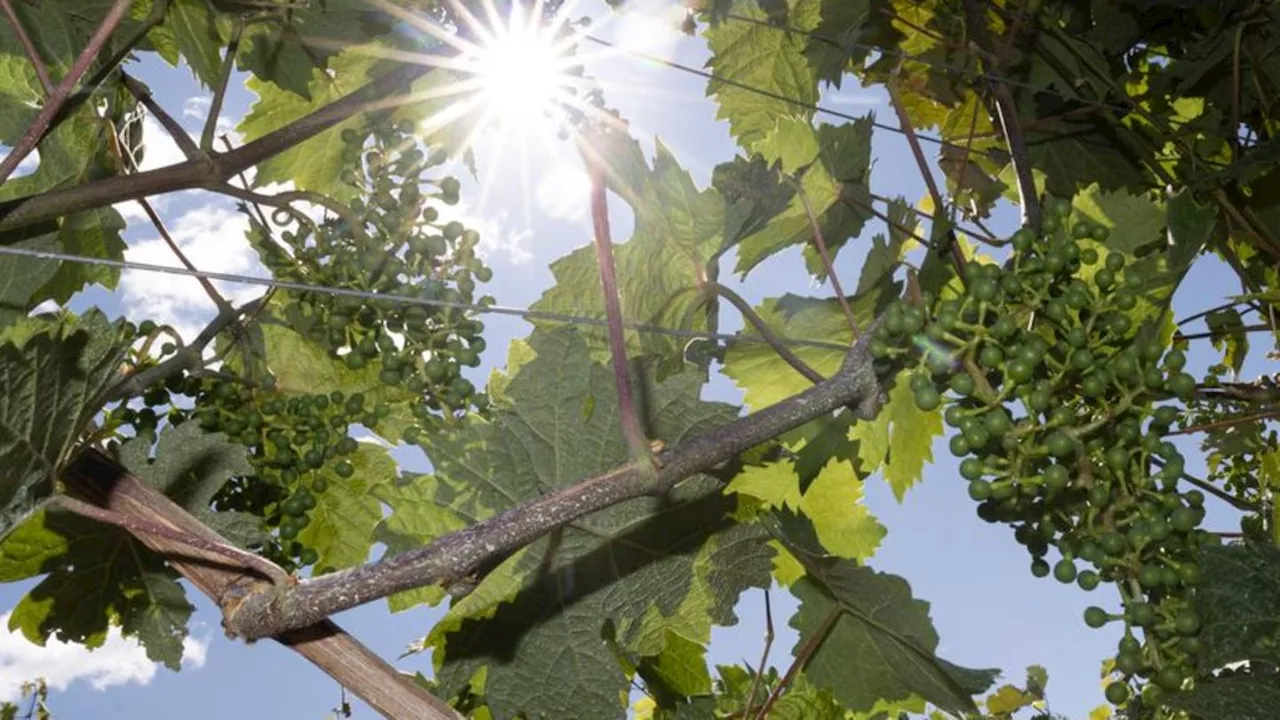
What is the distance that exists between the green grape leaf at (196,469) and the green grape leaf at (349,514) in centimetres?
44

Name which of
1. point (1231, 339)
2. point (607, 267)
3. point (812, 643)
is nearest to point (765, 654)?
point (812, 643)

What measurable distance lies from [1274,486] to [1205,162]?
0.95 meters

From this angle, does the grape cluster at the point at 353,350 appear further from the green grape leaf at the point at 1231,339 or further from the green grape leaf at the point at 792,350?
the green grape leaf at the point at 1231,339

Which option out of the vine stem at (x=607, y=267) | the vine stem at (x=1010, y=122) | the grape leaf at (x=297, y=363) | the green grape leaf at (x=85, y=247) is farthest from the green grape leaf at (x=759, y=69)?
the vine stem at (x=607, y=267)

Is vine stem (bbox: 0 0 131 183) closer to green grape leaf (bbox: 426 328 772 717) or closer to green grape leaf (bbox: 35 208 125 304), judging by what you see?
green grape leaf (bbox: 426 328 772 717)

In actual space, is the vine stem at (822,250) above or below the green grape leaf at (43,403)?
above

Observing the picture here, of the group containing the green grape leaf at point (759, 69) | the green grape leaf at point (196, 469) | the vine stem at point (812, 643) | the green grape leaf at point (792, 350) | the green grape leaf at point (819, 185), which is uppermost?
the green grape leaf at point (759, 69)

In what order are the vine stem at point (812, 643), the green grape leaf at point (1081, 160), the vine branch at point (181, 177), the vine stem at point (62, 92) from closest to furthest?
1. the vine stem at point (62, 92)
2. the vine branch at point (181, 177)
3. the vine stem at point (812, 643)
4. the green grape leaf at point (1081, 160)

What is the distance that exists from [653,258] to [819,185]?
0.30 meters

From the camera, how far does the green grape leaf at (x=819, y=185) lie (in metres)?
1.79

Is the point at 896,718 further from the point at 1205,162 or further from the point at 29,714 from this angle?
the point at 29,714

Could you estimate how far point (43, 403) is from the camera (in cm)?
113

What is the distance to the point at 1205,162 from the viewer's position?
209cm

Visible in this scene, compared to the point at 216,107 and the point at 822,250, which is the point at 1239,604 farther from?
the point at 216,107
